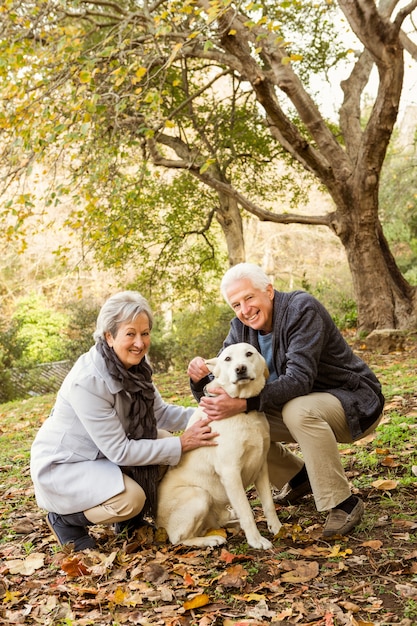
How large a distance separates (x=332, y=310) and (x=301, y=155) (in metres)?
6.22

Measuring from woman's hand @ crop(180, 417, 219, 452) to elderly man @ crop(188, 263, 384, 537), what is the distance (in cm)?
9

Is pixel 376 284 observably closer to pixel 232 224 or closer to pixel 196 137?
pixel 232 224

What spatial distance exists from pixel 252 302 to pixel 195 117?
31.4 ft

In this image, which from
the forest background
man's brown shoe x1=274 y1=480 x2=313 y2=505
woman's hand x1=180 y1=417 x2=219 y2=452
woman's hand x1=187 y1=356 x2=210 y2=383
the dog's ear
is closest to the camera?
woman's hand x1=180 y1=417 x2=219 y2=452

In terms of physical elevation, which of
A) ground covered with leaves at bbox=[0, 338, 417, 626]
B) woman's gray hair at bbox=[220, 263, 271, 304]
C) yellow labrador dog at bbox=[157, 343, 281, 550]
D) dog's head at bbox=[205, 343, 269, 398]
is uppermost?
woman's gray hair at bbox=[220, 263, 271, 304]

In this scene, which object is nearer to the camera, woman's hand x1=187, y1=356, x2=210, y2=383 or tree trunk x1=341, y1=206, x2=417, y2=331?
woman's hand x1=187, y1=356, x2=210, y2=383

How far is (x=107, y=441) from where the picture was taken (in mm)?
3531

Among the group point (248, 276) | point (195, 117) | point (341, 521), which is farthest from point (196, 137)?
point (341, 521)

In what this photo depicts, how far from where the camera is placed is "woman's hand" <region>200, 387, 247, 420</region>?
3549mm

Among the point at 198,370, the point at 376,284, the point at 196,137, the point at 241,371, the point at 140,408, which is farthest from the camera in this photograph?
the point at 196,137

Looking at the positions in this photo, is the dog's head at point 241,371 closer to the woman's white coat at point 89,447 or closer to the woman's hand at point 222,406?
the woman's hand at point 222,406

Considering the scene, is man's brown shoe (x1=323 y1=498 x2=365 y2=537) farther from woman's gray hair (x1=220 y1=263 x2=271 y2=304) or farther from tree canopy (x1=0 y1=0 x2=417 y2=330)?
tree canopy (x1=0 y1=0 x2=417 y2=330)

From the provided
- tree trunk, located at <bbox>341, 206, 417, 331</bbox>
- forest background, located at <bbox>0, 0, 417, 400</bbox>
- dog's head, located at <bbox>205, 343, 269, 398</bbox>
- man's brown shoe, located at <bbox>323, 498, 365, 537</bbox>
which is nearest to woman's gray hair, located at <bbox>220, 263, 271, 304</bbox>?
dog's head, located at <bbox>205, 343, 269, 398</bbox>

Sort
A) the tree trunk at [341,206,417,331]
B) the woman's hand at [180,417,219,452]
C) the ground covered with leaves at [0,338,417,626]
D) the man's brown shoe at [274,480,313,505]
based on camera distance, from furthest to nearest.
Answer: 1. the tree trunk at [341,206,417,331]
2. the man's brown shoe at [274,480,313,505]
3. the woman's hand at [180,417,219,452]
4. the ground covered with leaves at [0,338,417,626]
